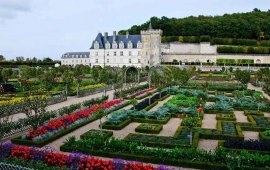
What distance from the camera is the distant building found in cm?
7344

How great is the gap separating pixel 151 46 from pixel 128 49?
213 inches

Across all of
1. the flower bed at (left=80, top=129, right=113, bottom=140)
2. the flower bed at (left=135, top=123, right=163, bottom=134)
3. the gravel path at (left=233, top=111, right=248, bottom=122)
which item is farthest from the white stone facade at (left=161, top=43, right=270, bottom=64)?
the flower bed at (left=80, top=129, right=113, bottom=140)

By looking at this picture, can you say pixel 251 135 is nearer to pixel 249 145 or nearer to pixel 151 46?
pixel 249 145

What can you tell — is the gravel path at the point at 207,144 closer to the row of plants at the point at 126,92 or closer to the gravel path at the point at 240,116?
the gravel path at the point at 240,116

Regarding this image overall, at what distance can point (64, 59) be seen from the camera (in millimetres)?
87688

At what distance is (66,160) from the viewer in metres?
10.7

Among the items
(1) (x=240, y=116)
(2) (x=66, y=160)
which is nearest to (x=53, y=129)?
(2) (x=66, y=160)

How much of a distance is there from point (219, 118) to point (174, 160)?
8522 millimetres

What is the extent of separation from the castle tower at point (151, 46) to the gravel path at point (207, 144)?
59.0m

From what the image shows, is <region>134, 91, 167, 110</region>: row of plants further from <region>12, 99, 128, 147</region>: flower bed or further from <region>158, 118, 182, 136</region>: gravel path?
<region>12, 99, 128, 147</region>: flower bed

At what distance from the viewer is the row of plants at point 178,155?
10789 mm

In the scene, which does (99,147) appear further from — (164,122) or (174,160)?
(164,122)

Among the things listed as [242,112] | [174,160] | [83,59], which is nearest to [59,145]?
[174,160]

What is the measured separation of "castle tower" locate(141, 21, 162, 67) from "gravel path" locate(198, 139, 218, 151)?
2321 inches
